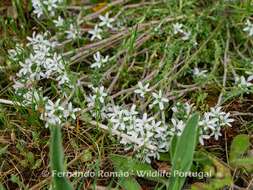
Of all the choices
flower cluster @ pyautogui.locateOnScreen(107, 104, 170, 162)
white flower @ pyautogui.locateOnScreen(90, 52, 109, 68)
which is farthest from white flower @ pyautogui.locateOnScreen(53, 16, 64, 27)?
flower cluster @ pyautogui.locateOnScreen(107, 104, 170, 162)

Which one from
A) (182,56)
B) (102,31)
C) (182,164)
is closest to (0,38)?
(102,31)

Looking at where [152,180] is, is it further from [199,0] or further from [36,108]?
[199,0]

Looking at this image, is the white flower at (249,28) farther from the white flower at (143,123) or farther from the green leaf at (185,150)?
the green leaf at (185,150)

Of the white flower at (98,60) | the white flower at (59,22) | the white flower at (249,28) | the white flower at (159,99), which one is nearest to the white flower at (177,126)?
the white flower at (159,99)

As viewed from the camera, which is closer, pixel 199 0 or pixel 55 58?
pixel 55 58

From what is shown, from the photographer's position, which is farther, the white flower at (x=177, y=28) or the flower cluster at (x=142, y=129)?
the white flower at (x=177, y=28)

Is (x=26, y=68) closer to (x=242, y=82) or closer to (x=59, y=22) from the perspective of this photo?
(x=59, y=22)
